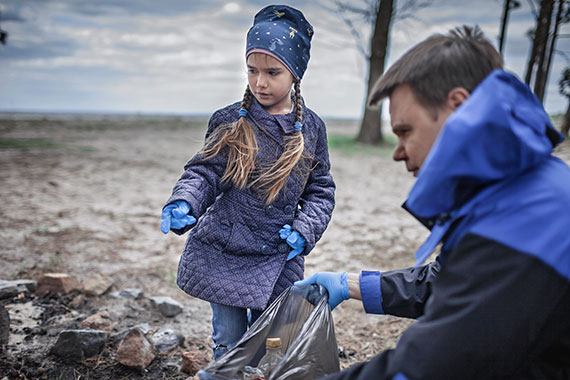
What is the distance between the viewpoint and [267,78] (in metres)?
1.95

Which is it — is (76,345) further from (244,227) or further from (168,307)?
(244,227)

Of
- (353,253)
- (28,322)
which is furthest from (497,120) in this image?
(353,253)

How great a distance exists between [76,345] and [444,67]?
7.06ft

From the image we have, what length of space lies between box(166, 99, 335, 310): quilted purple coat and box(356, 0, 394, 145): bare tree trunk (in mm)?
9653

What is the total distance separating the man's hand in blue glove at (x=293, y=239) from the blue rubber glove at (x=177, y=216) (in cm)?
42

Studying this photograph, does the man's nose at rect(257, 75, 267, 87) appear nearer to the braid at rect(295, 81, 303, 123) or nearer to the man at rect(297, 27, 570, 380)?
the braid at rect(295, 81, 303, 123)

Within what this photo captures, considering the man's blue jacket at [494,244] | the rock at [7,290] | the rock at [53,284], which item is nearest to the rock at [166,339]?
the rock at [53,284]

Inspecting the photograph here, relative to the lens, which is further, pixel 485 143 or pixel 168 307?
pixel 168 307

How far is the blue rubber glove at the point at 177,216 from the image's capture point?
1714 mm

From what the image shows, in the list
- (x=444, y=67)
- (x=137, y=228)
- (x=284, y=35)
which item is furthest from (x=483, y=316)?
(x=137, y=228)

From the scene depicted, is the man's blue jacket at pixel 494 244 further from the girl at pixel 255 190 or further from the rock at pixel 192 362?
the rock at pixel 192 362

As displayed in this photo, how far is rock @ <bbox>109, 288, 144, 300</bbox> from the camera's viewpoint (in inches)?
124

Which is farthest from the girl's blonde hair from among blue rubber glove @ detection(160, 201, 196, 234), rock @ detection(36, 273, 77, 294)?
rock @ detection(36, 273, 77, 294)

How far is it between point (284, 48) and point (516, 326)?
141 centimetres
